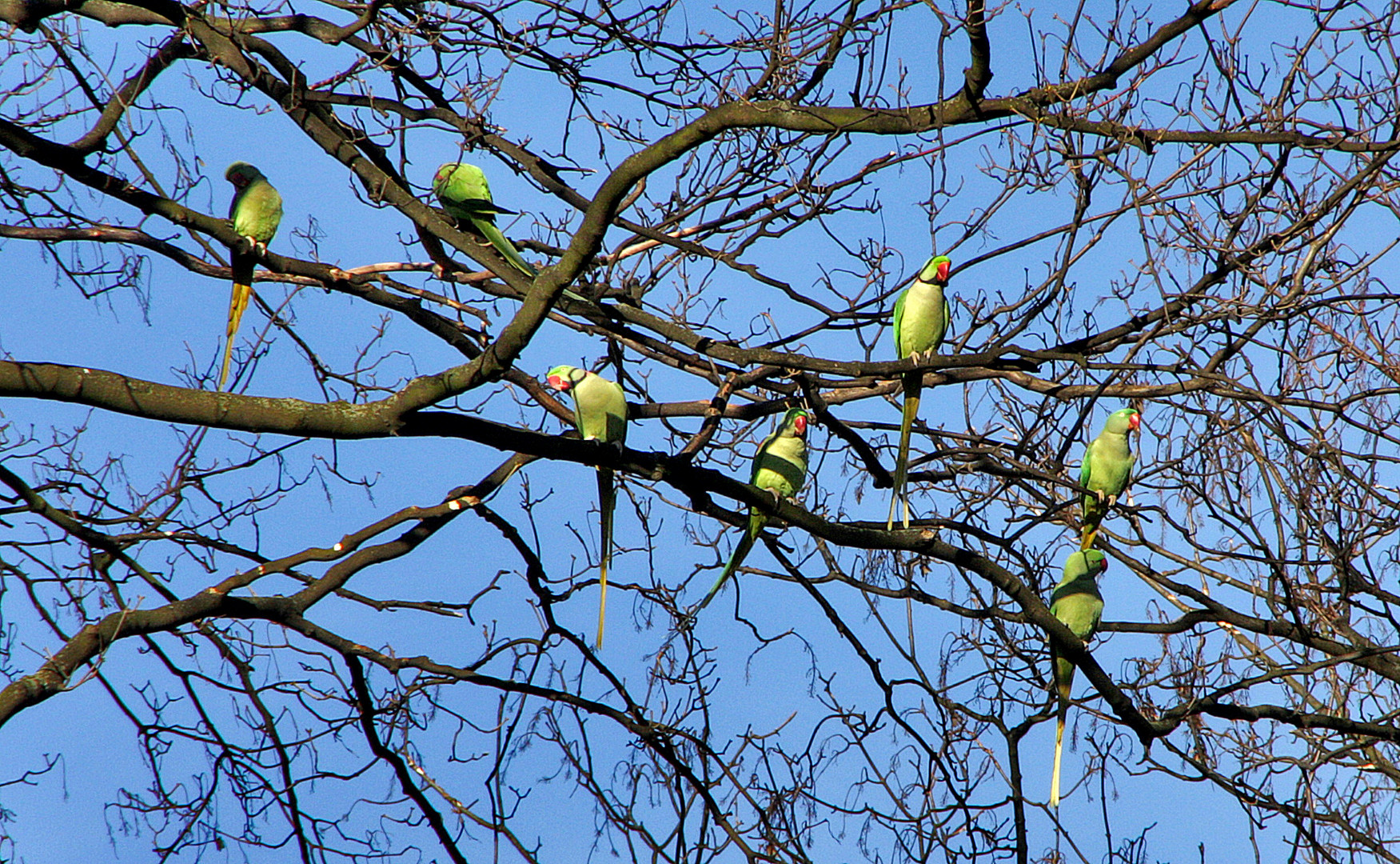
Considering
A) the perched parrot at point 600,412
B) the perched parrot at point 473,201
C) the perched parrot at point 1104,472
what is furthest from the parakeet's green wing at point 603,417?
the perched parrot at point 1104,472

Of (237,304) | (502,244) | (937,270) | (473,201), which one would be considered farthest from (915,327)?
(237,304)

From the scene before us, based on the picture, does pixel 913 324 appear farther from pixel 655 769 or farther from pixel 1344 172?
pixel 655 769

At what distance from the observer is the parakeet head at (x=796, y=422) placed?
13.1 ft

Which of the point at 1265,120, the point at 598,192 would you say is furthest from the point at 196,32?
the point at 1265,120

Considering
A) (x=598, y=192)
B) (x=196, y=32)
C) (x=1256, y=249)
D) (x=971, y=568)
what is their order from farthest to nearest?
(x=971, y=568), (x=1256, y=249), (x=196, y=32), (x=598, y=192)

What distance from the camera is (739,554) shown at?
399 cm

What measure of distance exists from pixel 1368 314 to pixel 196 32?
3996 millimetres

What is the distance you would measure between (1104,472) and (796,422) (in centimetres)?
134

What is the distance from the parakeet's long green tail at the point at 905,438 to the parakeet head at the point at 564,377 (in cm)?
116

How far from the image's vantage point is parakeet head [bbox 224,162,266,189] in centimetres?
423

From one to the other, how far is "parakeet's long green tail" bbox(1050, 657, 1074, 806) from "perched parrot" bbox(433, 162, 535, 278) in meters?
2.53

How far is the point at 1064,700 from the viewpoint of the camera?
410cm

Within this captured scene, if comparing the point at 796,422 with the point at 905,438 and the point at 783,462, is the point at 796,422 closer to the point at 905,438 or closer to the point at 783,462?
the point at 783,462

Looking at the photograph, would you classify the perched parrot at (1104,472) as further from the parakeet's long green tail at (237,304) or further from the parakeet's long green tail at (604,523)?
the parakeet's long green tail at (237,304)
